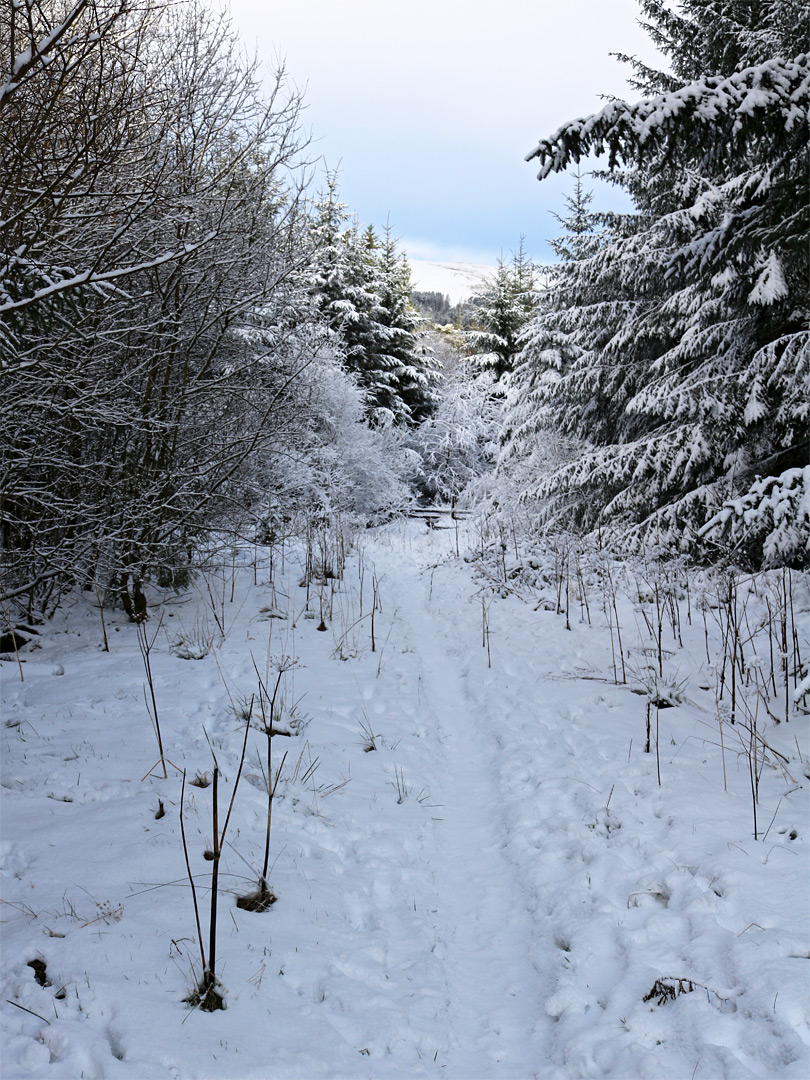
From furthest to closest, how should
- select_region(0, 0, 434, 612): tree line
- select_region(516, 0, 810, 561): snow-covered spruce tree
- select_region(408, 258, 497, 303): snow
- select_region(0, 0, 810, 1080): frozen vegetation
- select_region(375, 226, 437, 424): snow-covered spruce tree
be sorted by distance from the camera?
select_region(408, 258, 497, 303): snow < select_region(375, 226, 437, 424): snow-covered spruce tree < select_region(0, 0, 434, 612): tree line < select_region(516, 0, 810, 561): snow-covered spruce tree < select_region(0, 0, 810, 1080): frozen vegetation

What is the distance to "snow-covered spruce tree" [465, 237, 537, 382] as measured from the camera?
2414 cm

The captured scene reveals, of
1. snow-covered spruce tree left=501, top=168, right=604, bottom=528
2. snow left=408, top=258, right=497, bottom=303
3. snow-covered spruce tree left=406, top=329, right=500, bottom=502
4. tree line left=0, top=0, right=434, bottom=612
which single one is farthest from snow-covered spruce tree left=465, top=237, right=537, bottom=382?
snow left=408, top=258, right=497, bottom=303

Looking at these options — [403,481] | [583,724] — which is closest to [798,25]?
[583,724]

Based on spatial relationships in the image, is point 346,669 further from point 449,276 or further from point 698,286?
point 449,276

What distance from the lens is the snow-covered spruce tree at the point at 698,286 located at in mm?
4141

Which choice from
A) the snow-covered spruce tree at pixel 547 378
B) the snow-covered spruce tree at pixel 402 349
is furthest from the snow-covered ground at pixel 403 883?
the snow-covered spruce tree at pixel 402 349

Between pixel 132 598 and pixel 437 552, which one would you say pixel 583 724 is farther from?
pixel 437 552

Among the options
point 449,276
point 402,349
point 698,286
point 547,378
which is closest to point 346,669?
point 698,286

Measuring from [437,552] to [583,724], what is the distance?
9753 mm

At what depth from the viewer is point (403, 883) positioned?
124 inches

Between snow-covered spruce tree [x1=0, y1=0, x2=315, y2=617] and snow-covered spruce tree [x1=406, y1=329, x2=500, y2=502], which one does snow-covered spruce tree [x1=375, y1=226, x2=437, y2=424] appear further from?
snow-covered spruce tree [x1=0, y1=0, x2=315, y2=617]

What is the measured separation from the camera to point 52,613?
648 centimetres

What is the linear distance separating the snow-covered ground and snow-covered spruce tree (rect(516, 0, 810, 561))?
2.12 metres

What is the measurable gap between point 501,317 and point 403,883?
79.5 feet
